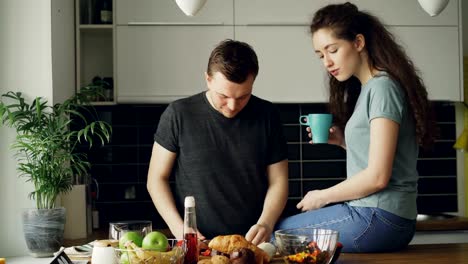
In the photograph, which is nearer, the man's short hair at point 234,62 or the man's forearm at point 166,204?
the man's short hair at point 234,62

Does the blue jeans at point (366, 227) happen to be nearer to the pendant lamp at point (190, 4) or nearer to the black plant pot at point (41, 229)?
the pendant lamp at point (190, 4)

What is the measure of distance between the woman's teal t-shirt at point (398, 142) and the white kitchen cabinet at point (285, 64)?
1768mm

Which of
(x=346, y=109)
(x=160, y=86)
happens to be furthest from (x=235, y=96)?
(x=160, y=86)

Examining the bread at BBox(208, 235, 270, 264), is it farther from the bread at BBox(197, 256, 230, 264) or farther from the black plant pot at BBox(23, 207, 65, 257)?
the black plant pot at BBox(23, 207, 65, 257)

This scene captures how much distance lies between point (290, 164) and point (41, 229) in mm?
1747

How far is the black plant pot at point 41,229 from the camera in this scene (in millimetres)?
2889

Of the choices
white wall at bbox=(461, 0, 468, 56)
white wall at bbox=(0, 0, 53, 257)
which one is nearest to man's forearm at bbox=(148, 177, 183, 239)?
white wall at bbox=(0, 0, 53, 257)

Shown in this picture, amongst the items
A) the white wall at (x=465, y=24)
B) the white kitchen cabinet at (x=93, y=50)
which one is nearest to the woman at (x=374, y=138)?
the white kitchen cabinet at (x=93, y=50)

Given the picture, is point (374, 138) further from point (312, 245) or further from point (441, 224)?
point (441, 224)

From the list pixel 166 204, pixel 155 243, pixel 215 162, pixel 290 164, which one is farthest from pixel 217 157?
pixel 290 164

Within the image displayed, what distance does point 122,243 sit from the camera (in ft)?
5.60

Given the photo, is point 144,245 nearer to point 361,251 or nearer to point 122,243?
point 122,243

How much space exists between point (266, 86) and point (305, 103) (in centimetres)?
30

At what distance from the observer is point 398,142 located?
201 centimetres
